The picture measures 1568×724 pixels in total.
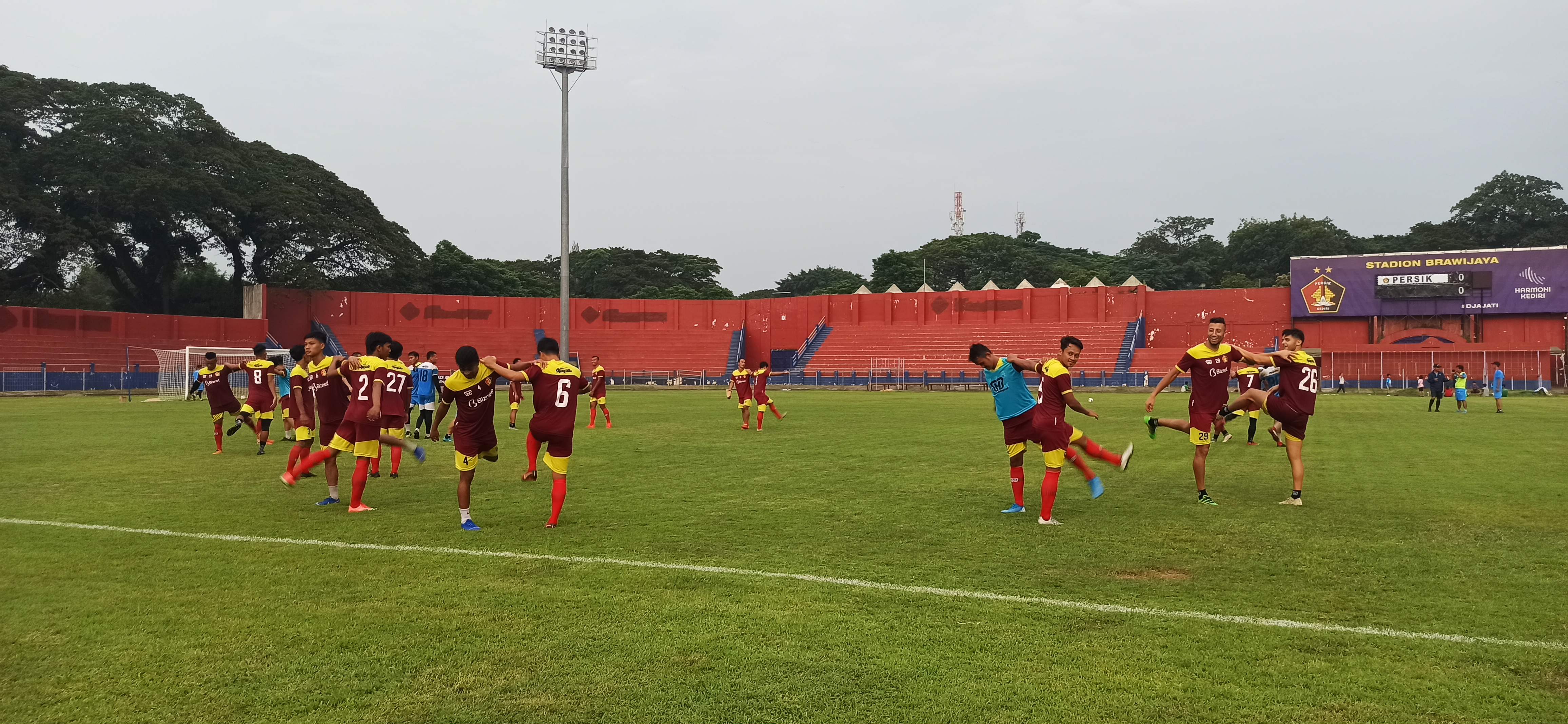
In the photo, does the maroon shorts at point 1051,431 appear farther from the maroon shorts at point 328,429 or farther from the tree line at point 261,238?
the tree line at point 261,238

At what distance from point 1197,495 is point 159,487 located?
12309mm

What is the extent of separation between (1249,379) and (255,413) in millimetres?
17498

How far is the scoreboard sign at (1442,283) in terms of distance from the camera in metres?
52.8

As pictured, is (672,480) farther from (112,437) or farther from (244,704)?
(112,437)

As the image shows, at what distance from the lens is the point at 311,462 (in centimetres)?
1033

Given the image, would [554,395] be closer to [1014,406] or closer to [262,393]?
[1014,406]

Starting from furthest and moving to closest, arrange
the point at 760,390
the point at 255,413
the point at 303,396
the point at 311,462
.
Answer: the point at 760,390
the point at 255,413
the point at 303,396
the point at 311,462

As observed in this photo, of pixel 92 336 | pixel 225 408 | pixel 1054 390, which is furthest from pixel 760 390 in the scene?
pixel 92 336

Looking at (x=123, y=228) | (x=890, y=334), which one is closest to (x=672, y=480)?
(x=890, y=334)

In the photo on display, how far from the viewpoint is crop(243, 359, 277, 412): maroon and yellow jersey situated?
15.8 m

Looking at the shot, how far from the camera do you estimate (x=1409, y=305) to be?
5459 cm

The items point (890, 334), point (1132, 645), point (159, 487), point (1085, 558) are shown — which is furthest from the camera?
point (890, 334)

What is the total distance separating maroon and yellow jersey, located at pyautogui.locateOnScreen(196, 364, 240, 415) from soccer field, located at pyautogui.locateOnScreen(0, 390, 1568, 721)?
11.7ft

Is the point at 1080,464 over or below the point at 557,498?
over
